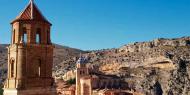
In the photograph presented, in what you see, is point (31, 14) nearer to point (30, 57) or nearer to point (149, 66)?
point (30, 57)

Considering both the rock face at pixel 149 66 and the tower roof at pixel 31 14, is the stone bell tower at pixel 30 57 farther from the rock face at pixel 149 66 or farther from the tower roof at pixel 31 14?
the rock face at pixel 149 66

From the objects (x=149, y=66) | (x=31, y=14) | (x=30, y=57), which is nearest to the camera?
(x=30, y=57)

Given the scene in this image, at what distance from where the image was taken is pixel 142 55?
140 m

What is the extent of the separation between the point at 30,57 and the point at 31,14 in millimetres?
2261

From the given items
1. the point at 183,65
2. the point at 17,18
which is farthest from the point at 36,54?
the point at 183,65

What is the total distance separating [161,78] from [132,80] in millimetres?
11188

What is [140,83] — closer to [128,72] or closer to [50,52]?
[128,72]

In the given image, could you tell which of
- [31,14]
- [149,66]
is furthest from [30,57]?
[149,66]

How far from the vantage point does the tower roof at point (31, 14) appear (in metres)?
19.1

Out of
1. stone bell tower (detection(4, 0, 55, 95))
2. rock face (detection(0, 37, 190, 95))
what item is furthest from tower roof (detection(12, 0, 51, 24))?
rock face (detection(0, 37, 190, 95))

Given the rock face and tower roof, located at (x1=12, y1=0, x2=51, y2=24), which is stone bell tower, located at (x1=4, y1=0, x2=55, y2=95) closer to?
tower roof, located at (x1=12, y1=0, x2=51, y2=24)

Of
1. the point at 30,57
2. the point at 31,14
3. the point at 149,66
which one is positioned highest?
the point at 31,14

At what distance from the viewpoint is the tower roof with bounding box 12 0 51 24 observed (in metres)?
19.1

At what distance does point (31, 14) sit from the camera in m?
19.2
